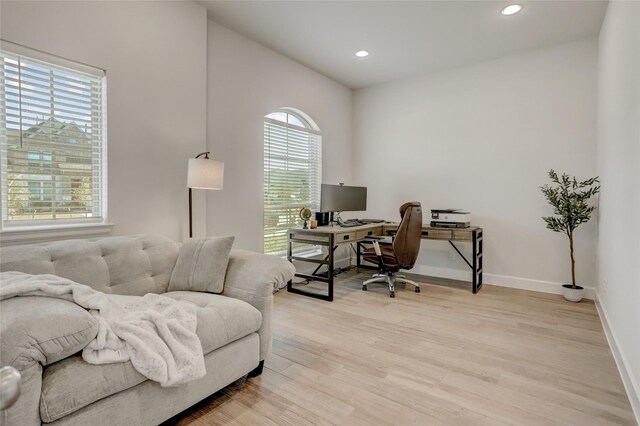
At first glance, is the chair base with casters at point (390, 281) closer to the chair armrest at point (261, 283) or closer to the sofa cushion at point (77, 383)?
the chair armrest at point (261, 283)

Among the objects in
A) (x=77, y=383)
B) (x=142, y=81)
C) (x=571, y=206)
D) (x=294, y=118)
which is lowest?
(x=77, y=383)

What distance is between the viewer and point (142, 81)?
8.79 feet

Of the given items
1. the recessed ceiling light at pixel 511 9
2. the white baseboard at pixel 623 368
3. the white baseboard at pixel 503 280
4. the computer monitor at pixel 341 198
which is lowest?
the white baseboard at pixel 623 368

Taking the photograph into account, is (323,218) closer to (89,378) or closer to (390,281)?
(390,281)

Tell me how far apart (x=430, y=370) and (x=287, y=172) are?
9.51 ft

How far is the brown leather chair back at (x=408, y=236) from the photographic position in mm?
3662

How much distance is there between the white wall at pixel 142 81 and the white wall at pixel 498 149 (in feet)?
9.46

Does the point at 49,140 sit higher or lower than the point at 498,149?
lower

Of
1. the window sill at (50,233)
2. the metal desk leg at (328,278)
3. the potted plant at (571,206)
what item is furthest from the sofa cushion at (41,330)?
the potted plant at (571,206)

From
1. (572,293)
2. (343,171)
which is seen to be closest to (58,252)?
(343,171)

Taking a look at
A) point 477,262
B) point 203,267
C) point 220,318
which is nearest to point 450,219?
point 477,262

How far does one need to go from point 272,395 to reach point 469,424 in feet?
3.30

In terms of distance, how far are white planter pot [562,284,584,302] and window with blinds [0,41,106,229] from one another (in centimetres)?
439

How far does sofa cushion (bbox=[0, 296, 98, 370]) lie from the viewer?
1.11 metres
